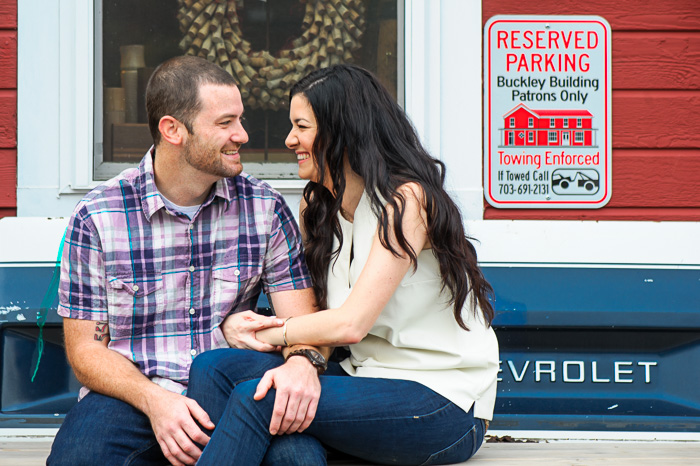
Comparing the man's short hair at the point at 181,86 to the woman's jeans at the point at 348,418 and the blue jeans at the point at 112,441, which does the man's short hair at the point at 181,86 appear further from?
the blue jeans at the point at 112,441

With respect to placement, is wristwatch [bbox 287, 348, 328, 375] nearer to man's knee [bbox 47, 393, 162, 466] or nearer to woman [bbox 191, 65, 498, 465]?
woman [bbox 191, 65, 498, 465]

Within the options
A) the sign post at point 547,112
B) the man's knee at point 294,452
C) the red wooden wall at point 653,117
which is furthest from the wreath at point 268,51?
the man's knee at point 294,452

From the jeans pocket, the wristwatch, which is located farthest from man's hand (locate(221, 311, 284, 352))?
the jeans pocket

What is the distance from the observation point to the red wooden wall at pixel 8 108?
2.87 metres

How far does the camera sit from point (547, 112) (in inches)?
116

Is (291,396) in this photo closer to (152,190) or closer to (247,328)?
(247,328)

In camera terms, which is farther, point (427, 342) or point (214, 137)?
point (214, 137)

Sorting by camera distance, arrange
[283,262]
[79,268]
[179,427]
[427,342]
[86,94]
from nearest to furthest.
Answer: [179,427] < [427,342] < [79,268] < [283,262] < [86,94]

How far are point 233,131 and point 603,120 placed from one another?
151 cm

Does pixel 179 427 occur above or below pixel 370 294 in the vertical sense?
below

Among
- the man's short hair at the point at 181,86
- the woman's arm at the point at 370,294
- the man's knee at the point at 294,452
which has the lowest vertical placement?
the man's knee at the point at 294,452

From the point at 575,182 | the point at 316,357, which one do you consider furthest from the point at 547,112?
the point at 316,357

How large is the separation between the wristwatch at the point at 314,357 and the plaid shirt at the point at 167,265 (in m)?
0.31

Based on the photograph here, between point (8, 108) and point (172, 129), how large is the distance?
3.40 feet
